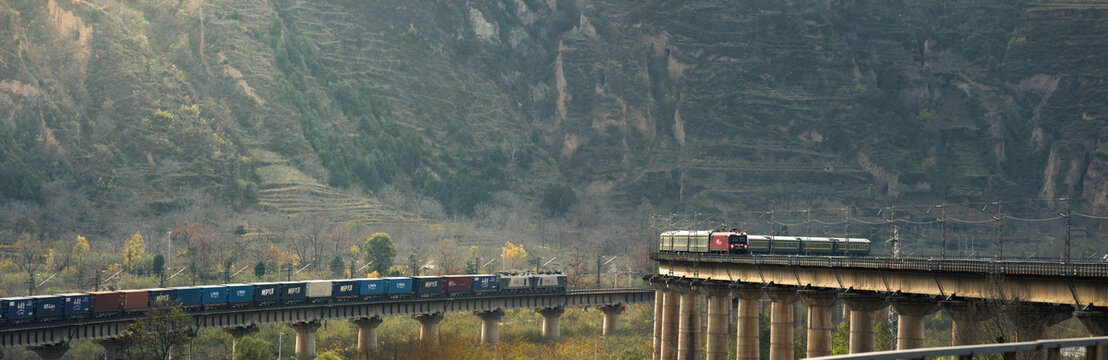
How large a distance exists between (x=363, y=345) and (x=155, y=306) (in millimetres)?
36297

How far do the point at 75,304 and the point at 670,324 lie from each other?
6842 cm

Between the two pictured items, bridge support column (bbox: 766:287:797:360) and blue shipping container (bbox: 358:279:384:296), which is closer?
bridge support column (bbox: 766:287:797:360)

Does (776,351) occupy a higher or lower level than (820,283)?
lower

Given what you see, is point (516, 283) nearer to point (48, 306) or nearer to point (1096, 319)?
point (48, 306)

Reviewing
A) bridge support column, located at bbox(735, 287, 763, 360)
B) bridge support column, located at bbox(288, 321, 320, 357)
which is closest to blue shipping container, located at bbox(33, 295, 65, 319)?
bridge support column, located at bbox(288, 321, 320, 357)

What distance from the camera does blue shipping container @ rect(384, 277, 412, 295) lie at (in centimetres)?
16700

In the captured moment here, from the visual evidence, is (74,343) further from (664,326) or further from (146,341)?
(664,326)

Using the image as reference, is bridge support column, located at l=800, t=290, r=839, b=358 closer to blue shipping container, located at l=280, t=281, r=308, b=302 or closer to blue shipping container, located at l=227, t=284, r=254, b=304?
blue shipping container, located at l=227, t=284, r=254, b=304

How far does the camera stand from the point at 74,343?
15250cm

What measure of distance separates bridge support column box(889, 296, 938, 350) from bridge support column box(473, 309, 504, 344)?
109 meters

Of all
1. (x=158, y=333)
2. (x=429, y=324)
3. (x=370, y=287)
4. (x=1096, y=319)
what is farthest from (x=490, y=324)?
(x=1096, y=319)

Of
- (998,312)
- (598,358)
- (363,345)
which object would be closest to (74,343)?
(363,345)

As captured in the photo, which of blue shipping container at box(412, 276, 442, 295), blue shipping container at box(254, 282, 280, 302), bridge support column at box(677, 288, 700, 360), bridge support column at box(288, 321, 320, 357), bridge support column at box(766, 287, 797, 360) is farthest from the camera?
blue shipping container at box(412, 276, 442, 295)

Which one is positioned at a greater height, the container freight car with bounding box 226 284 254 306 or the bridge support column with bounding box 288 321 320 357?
the container freight car with bounding box 226 284 254 306
